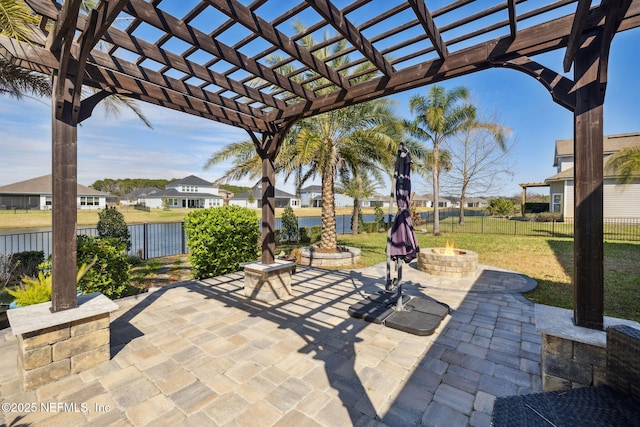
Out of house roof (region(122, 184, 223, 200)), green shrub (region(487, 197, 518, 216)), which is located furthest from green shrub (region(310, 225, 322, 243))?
Result: house roof (region(122, 184, 223, 200))

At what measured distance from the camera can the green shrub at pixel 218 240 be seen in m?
6.25

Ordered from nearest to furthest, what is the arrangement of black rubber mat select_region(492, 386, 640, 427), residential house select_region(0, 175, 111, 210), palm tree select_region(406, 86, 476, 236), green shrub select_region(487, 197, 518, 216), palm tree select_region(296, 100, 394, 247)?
black rubber mat select_region(492, 386, 640, 427) → palm tree select_region(296, 100, 394, 247) → palm tree select_region(406, 86, 476, 236) → green shrub select_region(487, 197, 518, 216) → residential house select_region(0, 175, 111, 210)

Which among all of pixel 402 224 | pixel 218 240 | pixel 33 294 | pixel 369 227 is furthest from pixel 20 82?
pixel 369 227

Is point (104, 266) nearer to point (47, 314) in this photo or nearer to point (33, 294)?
point (33, 294)

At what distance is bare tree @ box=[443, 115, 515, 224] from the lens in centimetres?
1734

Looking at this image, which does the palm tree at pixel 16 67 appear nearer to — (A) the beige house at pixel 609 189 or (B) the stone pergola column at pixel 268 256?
(B) the stone pergola column at pixel 268 256

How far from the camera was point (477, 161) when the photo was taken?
704 inches

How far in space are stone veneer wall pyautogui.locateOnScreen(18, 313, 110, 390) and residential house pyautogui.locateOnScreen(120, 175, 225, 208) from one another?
4379cm

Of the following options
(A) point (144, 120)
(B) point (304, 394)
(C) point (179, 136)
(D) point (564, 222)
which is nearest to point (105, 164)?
(C) point (179, 136)

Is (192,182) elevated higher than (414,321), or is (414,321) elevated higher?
(192,182)

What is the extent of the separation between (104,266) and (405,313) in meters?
5.01

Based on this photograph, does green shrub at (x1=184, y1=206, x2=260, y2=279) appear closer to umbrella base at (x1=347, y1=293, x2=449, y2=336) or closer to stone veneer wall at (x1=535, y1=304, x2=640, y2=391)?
umbrella base at (x1=347, y1=293, x2=449, y2=336)

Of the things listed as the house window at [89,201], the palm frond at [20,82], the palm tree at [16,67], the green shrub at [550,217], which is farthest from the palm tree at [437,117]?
the house window at [89,201]

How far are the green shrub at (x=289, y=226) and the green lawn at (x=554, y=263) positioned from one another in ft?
9.55
